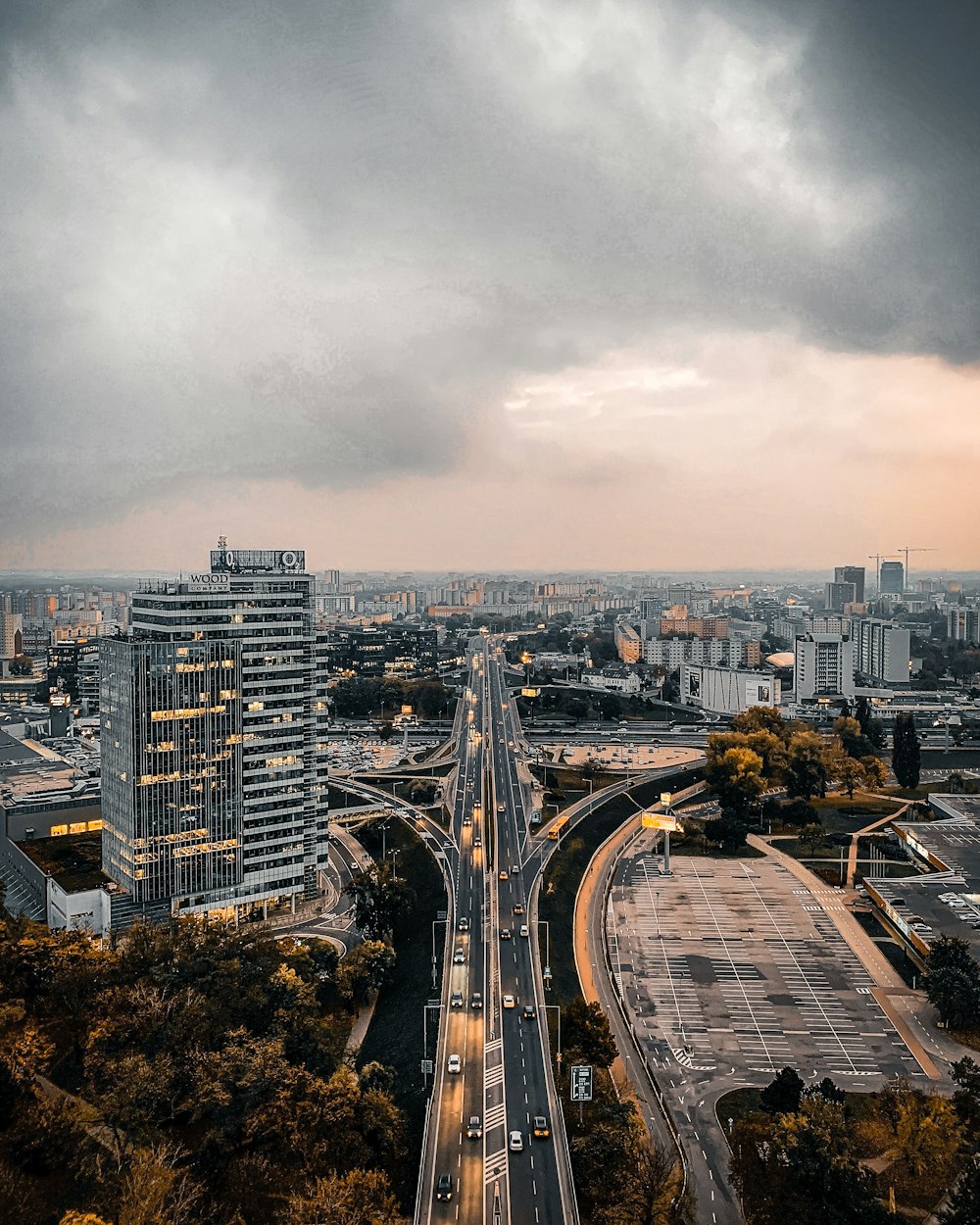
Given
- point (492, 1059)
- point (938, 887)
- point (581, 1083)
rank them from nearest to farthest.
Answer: point (581, 1083), point (492, 1059), point (938, 887)

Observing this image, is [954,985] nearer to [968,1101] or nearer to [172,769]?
[968,1101]

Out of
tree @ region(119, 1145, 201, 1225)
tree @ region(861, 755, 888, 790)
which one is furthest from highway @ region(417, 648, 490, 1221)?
tree @ region(861, 755, 888, 790)

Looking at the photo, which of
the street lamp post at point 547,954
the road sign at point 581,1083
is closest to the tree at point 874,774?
the street lamp post at point 547,954

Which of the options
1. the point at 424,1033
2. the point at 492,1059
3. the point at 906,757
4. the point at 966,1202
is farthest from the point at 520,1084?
the point at 906,757

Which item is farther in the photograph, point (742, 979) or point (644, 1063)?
point (742, 979)

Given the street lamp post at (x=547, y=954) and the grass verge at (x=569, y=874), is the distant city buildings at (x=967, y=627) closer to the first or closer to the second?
the grass verge at (x=569, y=874)

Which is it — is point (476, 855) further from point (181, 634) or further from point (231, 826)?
point (181, 634)

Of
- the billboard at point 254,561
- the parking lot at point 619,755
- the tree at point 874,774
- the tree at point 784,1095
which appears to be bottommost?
the parking lot at point 619,755
